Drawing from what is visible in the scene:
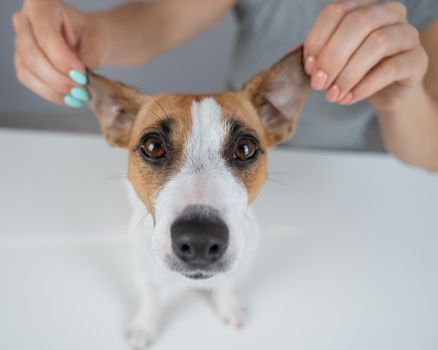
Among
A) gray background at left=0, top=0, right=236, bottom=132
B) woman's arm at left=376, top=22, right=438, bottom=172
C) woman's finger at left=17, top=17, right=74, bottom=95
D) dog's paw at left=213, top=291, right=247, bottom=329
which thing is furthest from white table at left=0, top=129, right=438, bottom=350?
gray background at left=0, top=0, right=236, bottom=132

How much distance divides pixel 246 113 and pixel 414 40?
417 mm

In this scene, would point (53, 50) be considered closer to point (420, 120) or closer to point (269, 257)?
point (269, 257)

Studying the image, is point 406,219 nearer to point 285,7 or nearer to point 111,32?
point 285,7

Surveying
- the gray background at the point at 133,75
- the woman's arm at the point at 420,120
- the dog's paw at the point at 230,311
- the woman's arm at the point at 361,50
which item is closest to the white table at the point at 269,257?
the dog's paw at the point at 230,311

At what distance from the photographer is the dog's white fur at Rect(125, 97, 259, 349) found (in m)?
0.86

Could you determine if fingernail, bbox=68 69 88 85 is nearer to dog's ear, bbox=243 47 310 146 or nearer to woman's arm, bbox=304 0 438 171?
dog's ear, bbox=243 47 310 146

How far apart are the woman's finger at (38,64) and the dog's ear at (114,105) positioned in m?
0.08

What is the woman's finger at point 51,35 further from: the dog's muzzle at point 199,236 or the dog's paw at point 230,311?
the dog's paw at point 230,311

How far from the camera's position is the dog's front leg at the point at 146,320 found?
1.16m

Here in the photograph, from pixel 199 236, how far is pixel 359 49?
524 millimetres

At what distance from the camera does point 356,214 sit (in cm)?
146

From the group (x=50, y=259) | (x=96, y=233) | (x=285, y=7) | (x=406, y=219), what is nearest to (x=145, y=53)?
(x=285, y=7)

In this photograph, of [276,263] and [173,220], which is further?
[276,263]

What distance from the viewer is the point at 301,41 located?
1.35 m
